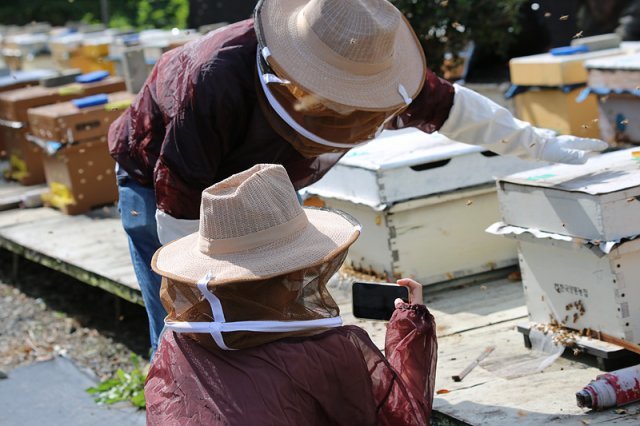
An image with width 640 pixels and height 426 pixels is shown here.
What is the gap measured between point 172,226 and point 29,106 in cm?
484

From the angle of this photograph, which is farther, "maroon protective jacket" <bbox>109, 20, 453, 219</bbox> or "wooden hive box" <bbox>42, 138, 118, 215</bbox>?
"wooden hive box" <bbox>42, 138, 118, 215</bbox>

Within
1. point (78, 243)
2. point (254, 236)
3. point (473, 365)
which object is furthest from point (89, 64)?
point (254, 236)

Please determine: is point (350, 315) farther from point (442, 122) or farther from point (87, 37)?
point (87, 37)

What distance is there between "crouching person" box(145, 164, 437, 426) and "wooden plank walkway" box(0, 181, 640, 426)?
79 centimetres

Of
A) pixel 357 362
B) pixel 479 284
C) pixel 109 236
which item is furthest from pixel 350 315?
pixel 109 236

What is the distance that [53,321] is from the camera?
6.31 m

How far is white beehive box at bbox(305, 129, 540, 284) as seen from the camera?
417 centimetres

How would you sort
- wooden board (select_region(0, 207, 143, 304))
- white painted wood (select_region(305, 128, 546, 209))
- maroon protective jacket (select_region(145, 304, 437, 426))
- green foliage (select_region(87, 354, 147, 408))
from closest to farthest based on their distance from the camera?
maroon protective jacket (select_region(145, 304, 437, 426)) → white painted wood (select_region(305, 128, 546, 209)) → green foliage (select_region(87, 354, 147, 408)) → wooden board (select_region(0, 207, 143, 304))

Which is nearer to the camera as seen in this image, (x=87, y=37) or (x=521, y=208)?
(x=521, y=208)

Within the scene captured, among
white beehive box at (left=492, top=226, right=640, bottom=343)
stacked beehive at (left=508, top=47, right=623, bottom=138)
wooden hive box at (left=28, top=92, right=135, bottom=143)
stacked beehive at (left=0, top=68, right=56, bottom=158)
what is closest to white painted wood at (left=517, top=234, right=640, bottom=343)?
white beehive box at (left=492, top=226, right=640, bottom=343)

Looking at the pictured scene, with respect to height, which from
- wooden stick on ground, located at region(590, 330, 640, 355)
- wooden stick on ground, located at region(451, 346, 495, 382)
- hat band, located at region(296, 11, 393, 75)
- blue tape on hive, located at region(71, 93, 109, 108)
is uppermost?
hat band, located at region(296, 11, 393, 75)

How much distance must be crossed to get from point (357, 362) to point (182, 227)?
931mm

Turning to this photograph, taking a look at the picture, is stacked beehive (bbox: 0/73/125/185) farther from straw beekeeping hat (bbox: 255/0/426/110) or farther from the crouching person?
the crouching person

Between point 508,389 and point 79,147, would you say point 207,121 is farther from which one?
point 79,147
